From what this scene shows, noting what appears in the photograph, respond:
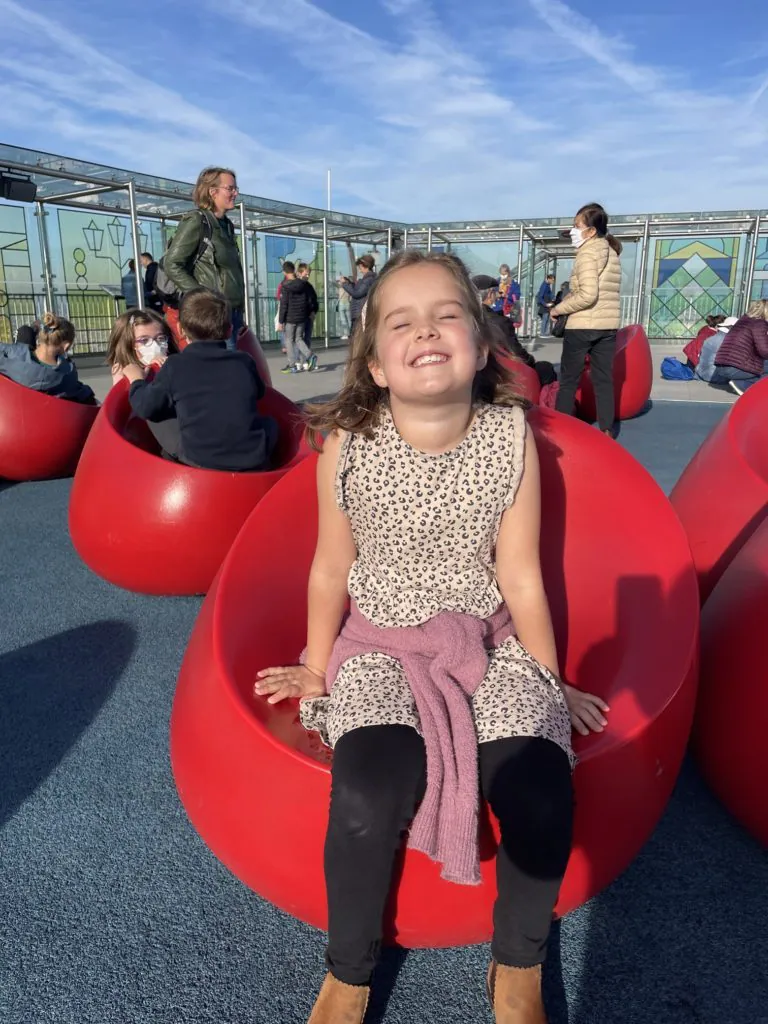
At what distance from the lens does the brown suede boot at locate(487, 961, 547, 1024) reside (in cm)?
119

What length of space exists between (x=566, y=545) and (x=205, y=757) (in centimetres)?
102

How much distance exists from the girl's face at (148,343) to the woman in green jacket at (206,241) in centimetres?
46

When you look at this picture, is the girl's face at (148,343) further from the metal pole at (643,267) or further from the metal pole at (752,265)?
the metal pole at (752,265)

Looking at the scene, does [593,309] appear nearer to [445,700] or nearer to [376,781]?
[445,700]

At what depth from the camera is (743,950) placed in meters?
1.40

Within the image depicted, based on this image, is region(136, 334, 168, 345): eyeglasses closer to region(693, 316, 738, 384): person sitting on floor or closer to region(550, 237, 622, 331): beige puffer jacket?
region(550, 237, 622, 331): beige puffer jacket

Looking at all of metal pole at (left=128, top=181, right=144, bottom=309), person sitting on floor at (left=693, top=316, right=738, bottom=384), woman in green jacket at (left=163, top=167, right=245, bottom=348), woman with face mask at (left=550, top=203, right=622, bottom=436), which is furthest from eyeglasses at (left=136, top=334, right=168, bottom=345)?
person sitting on floor at (left=693, top=316, right=738, bottom=384)

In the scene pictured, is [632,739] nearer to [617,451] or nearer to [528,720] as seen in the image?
[528,720]

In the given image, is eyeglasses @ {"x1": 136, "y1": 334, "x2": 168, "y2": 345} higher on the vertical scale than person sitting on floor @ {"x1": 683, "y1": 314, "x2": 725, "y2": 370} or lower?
higher

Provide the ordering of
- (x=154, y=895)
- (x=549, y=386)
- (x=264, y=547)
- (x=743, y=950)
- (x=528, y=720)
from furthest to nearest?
(x=549, y=386) → (x=264, y=547) → (x=154, y=895) → (x=743, y=950) → (x=528, y=720)

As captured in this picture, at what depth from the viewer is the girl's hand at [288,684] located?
1.52m

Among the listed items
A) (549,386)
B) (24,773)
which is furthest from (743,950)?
(549,386)

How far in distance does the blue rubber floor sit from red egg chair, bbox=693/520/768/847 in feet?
0.41

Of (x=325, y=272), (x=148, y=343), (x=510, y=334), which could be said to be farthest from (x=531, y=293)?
(x=148, y=343)
